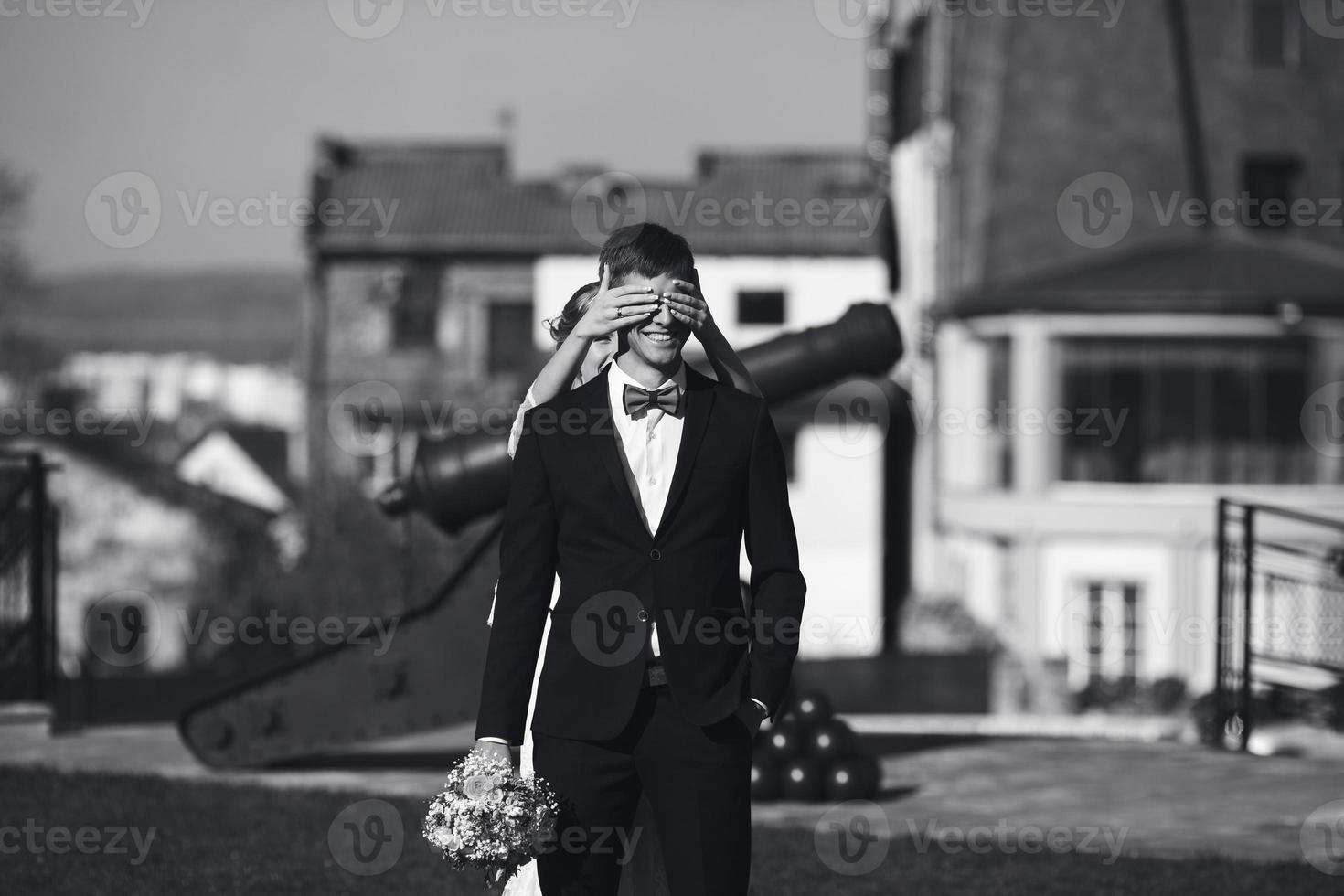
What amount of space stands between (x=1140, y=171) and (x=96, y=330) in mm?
101609

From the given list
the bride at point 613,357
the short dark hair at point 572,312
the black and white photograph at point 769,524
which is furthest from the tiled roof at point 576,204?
the bride at point 613,357

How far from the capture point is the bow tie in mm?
4781

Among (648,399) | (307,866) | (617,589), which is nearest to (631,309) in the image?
(648,399)

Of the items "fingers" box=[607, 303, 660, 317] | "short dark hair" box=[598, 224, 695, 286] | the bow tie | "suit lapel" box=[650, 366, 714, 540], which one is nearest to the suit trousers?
"suit lapel" box=[650, 366, 714, 540]

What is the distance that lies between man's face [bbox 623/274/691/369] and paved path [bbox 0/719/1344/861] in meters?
4.12

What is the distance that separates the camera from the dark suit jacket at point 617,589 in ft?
15.3

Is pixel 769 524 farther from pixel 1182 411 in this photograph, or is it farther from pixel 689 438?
pixel 1182 411

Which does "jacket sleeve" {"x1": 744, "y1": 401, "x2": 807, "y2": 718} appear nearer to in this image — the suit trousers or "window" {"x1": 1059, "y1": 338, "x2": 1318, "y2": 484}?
the suit trousers

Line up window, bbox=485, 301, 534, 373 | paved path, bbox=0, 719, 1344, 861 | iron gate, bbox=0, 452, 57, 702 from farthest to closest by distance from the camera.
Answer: window, bbox=485, 301, 534, 373, iron gate, bbox=0, 452, 57, 702, paved path, bbox=0, 719, 1344, 861

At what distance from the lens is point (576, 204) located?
42.3 meters

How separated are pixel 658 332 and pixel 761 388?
4.98 metres

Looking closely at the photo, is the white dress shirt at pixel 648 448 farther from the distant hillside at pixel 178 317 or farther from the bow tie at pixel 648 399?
the distant hillside at pixel 178 317

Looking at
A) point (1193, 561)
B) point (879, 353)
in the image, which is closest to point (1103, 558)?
point (1193, 561)

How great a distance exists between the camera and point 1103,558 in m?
31.6
